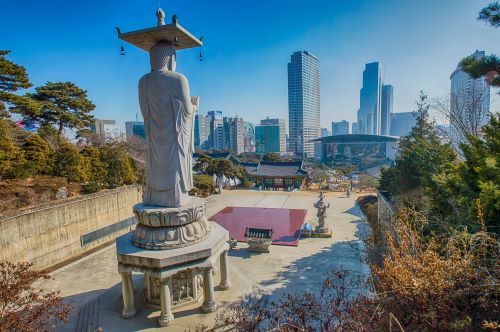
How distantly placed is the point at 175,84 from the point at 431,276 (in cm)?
638

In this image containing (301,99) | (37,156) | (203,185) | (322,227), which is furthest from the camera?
(301,99)

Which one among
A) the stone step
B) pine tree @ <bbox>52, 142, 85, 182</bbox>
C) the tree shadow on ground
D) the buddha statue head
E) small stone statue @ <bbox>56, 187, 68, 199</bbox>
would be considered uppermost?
the buddha statue head

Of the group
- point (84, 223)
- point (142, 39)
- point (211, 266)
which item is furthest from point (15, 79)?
point (211, 266)

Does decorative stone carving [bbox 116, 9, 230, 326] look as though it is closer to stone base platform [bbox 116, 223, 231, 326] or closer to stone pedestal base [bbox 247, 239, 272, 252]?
stone base platform [bbox 116, 223, 231, 326]

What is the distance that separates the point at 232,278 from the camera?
9250 millimetres

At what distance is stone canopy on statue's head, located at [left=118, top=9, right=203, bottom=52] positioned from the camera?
668 cm

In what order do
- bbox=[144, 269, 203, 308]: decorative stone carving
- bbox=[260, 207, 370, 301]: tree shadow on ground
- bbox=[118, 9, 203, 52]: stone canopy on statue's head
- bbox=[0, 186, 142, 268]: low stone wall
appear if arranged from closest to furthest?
bbox=[118, 9, 203, 52]: stone canopy on statue's head → bbox=[144, 269, 203, 308]: decorative stone carving → bbox=[260, 207, 370, 301]: tree shadow on ground → bbox=[0, 186, 142, 268]: low stone wall

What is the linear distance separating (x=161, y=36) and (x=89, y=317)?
7.43m

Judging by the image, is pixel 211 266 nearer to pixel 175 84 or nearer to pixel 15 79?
pixel 175 84

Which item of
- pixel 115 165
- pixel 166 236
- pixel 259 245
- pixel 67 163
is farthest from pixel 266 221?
pixel 67 163

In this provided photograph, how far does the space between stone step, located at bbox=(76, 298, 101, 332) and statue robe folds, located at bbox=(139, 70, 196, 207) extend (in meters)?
3.25

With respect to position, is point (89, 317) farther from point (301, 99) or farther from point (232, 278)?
point (301, 99)

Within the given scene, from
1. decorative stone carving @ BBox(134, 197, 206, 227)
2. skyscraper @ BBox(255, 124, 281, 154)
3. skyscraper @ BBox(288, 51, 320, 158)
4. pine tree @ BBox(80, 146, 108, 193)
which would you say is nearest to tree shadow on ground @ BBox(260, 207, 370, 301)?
decorative stone carving @ BBox(134, 197, 206, 227)

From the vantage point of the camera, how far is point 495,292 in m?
3.56
